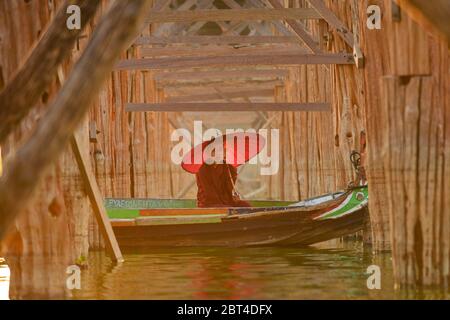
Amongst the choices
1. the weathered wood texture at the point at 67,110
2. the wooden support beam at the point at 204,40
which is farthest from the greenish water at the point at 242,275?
the wooden support beam at the point at 204,40

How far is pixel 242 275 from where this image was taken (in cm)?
1073

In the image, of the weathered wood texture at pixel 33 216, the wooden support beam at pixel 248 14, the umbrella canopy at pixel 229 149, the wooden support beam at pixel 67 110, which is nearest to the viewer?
the wooden support beam at pixel 67 110

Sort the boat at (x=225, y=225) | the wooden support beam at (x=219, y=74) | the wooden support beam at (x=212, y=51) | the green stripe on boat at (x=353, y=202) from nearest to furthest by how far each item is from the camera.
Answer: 1. the green stripe on boat at (x=353, y=202)
2. the boat at (x=225, y=225)
3. the wooden support beam at (x=212, y=51)
4. the wooden support beam at (x=219, y=74)

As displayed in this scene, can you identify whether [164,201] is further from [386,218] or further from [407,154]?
[407,154]

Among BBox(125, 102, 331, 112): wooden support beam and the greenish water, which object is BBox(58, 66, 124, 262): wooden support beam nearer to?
the greenish water

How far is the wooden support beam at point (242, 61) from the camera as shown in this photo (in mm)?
13391

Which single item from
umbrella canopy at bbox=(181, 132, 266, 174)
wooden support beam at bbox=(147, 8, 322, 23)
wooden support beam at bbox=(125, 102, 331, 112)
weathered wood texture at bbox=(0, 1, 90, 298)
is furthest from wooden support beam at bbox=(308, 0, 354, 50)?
weathered wood texture at bbox=(0, 1, 90, 298)

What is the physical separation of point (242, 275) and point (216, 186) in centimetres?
688

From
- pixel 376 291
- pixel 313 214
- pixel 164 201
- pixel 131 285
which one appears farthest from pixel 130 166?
pixel 376 291

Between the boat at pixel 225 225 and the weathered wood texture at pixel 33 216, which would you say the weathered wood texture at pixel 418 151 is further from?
the boat at pixel 225 225

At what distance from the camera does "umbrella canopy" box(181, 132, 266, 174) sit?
17.3 meters

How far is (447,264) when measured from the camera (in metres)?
6.47

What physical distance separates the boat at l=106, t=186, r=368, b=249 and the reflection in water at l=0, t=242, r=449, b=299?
0.68 feet

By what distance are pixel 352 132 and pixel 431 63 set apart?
7999 mm
